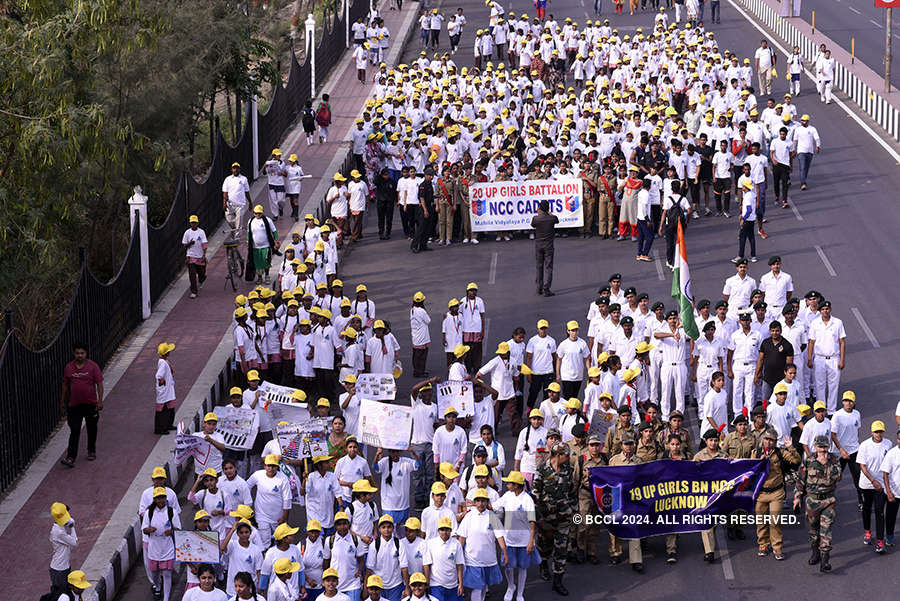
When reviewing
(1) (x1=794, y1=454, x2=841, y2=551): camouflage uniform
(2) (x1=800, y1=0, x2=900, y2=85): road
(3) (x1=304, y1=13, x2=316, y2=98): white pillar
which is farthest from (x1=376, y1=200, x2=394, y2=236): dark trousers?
(2) (x1=800, y1=0, x2=900, y2=85): road

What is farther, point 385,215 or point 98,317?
point 385,215

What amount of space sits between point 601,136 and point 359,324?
12.4m

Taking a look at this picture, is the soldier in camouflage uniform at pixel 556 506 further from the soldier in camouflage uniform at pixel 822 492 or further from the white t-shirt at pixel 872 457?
the white t-shirt at pixel 872 457

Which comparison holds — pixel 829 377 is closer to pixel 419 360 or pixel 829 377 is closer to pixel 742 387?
pixel 742 387

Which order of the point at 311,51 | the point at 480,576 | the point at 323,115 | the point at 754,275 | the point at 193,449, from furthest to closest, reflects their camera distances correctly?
the point at 311,51 < the point at 323,115 < the point at 754,275 < the point at 193,449 < the point at 480,576

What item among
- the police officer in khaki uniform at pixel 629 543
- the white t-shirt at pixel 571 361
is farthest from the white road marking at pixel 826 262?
the police officer in khaki uniform at pixel 629 543

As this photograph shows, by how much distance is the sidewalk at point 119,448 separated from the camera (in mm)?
18016

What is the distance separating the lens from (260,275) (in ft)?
90.0

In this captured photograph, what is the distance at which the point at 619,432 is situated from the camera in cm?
1784

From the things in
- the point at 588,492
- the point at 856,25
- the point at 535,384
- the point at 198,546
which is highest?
the point at 198,546

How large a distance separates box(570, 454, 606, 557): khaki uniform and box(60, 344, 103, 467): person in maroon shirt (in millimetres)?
6926

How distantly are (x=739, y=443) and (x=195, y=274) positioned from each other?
1263cm

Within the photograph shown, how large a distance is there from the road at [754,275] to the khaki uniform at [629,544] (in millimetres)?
164

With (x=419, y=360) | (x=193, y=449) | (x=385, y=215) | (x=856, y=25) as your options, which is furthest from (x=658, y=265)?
(x=856, y=25)
